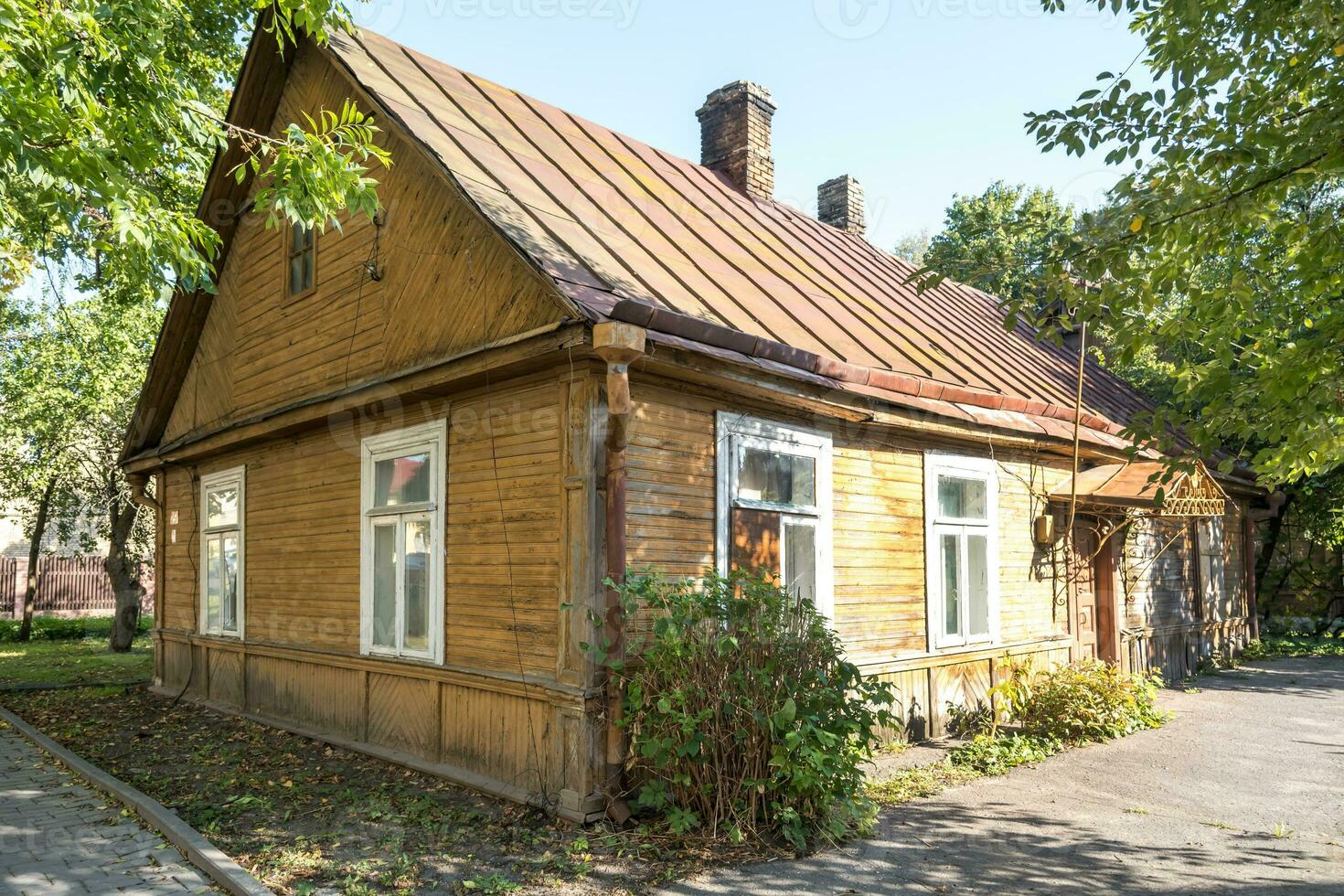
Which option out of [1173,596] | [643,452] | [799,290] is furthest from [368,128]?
[1173,596]

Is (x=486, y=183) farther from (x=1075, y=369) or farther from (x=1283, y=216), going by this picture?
(x=1075, y=369)

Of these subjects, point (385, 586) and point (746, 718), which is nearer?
point (746, 718)

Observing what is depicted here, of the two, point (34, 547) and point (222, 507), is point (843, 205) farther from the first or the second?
point (34, 547)

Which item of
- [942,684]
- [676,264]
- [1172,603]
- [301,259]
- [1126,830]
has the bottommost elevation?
[1126,830]

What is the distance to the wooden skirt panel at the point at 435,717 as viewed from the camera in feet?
21.8

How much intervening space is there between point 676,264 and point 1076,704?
18.7 ft

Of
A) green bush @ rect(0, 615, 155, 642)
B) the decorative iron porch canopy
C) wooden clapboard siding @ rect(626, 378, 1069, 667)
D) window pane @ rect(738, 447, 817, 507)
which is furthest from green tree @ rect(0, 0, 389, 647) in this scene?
green bush @ rect(0, 615, 155, 642)

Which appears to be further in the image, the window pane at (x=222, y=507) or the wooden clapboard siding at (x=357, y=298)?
the window pane at (x=222, y=507)

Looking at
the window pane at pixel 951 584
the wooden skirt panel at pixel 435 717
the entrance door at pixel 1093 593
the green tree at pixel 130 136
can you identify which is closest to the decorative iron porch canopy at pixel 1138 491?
the entrance door at pixel 1093 593

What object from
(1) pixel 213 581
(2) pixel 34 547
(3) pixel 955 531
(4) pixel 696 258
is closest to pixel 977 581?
(3) pixel 955 531

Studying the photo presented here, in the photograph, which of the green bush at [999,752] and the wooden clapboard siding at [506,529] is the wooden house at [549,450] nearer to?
the wooden clapboard siding at [506,529]

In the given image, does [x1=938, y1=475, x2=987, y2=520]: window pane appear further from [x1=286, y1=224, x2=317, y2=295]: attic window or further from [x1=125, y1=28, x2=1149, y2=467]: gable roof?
[x1=286, y1=224, x2=317, y2=295]: attic window

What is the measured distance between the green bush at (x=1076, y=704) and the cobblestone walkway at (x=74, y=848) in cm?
731

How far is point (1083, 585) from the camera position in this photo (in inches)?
482
